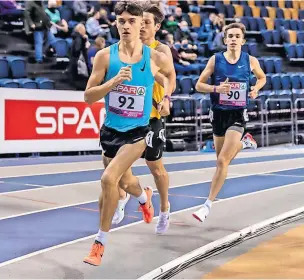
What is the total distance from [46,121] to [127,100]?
763 centimetres

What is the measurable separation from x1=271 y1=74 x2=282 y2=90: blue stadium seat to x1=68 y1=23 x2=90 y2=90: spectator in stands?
7.24m

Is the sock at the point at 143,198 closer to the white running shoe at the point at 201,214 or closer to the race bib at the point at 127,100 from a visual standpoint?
the white running shoe at the point at 201,214

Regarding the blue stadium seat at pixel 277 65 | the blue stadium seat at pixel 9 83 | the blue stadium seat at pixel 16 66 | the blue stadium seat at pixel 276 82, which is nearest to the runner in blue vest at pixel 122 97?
the blue stadium seat at pixel 9 83

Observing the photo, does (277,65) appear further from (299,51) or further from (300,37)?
(300,37)

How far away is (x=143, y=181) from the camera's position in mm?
8680

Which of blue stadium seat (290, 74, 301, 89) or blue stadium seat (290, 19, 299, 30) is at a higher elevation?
blue stadium seat (290, 19, 299, 30)

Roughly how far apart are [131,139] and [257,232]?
1712mm

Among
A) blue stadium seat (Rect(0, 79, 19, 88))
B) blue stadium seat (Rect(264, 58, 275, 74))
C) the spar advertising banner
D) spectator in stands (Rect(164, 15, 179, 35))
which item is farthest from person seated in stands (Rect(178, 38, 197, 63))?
blue stadium seat (Rect(0, 79, 19, 88))

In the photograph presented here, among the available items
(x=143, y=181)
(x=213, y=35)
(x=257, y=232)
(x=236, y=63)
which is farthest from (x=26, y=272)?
(x=213, y=35)

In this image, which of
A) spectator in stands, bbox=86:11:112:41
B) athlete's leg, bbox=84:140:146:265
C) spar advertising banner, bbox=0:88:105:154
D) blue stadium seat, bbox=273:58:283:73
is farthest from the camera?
blue stadium seat, bbox=273:58:283:73

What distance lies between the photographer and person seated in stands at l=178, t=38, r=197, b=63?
16781 millimetres

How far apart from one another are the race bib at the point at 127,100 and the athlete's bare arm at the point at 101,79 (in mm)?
145

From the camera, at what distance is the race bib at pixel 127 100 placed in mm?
4242

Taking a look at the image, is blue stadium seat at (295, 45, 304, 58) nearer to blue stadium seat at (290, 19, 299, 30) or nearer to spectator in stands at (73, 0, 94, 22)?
blue stadium seat at (290, 19, 299, 30)
